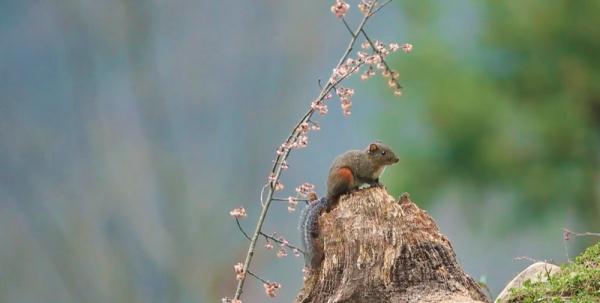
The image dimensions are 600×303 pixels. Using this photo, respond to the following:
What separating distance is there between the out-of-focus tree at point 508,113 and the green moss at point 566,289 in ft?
10.4

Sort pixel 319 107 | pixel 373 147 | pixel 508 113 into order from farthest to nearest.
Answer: pixel 508 113 → pixel 373 147 → pixel 319 107

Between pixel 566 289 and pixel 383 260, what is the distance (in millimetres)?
460

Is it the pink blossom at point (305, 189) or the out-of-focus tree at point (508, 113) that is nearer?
the pink blossom at point (305, 189)

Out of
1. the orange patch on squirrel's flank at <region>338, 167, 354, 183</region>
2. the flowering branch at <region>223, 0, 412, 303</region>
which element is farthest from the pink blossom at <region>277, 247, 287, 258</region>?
the orange patch on squirrel's flank at <region>338, 167, 354, 183</region>

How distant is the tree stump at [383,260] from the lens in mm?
2113

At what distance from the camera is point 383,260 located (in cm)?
213

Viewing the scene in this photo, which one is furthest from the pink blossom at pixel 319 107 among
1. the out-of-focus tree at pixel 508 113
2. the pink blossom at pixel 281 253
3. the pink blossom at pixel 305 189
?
the out-of-focus tree at pixel 508 113

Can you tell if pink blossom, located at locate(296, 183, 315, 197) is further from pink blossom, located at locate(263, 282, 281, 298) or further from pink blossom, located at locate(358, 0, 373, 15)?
pink blossom, located at locate(358, 0, 373, 15)

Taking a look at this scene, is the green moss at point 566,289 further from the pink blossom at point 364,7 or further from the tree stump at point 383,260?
the pink blossom at point 364,7

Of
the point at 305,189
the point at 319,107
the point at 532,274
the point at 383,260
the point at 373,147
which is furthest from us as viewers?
the point at 373,147

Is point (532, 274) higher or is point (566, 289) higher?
A: point (532, 274)

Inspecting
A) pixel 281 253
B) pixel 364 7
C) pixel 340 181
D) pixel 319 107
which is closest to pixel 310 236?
pixel 281 253

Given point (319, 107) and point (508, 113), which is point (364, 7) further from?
point (508, 113)

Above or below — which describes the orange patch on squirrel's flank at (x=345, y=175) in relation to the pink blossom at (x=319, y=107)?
below
